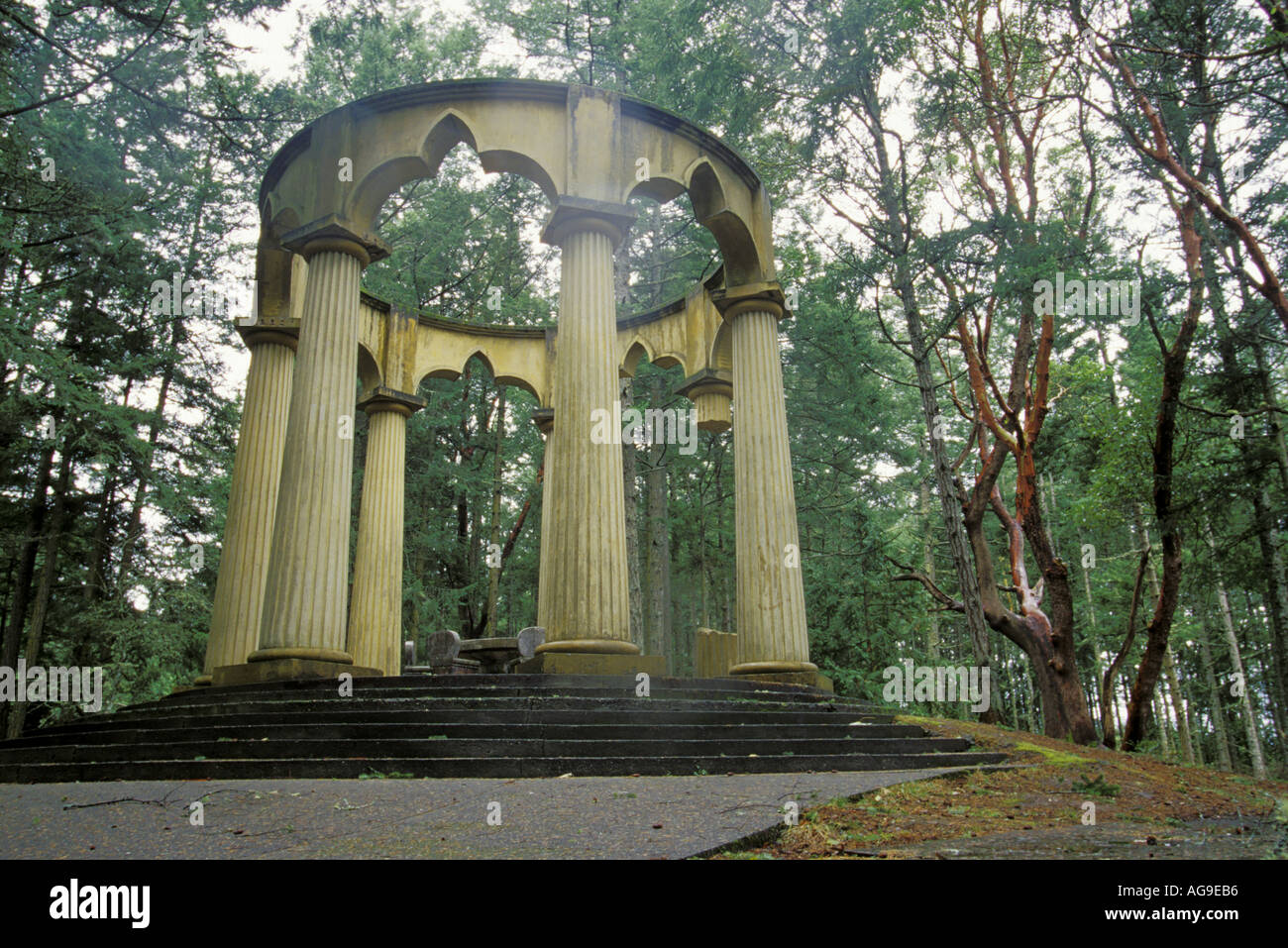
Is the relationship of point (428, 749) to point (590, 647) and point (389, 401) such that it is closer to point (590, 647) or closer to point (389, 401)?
point (590, 647)

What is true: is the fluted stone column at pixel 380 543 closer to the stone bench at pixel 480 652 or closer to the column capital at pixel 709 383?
the stone bench at pixel 480 652

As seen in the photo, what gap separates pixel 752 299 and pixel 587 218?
373 centimetres

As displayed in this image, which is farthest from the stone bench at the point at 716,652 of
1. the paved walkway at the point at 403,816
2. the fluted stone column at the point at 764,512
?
the paved walkway at the point at 403,816

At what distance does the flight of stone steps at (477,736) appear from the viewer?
24.3ft

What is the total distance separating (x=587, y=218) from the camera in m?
12.5

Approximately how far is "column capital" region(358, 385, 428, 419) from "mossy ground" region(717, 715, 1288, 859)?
1228 centimetres

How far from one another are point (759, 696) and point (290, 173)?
12.0 m

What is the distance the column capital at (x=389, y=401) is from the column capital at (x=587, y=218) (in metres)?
6.77

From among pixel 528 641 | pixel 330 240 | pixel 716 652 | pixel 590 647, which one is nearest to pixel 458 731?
pixel 590 647

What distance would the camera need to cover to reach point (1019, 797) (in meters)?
7.18

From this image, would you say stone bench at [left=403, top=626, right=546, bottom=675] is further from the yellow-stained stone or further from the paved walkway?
the paved walkway

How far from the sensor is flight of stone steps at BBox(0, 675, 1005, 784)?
7.41m

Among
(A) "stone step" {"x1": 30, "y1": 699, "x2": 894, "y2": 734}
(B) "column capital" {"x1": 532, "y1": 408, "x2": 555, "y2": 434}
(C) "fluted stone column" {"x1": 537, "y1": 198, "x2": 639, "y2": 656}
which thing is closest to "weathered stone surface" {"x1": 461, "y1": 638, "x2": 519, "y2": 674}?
(C) "fluted stone column" {"x1": 537, "y1": 198, "x2": 639, "y2": 656}
